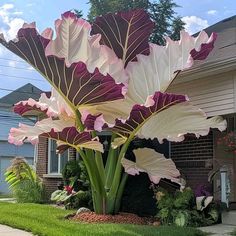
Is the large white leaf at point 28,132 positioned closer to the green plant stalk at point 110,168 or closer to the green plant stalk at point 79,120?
the green plant stalk at point 79,120

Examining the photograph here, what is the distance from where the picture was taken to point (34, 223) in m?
10.3

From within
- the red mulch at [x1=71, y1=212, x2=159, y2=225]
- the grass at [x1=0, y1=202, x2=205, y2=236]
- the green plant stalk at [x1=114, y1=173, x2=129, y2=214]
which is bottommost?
the grass at [x1=0, y1=202, x2=205, y2=236]

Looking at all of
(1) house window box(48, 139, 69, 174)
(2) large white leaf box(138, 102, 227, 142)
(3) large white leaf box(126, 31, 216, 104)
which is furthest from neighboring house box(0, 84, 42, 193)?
(2) large white leaf box(138, 102, 227, 142)

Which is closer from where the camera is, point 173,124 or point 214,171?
point 173,124

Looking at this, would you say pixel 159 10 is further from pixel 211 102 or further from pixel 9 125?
pixel 211 102

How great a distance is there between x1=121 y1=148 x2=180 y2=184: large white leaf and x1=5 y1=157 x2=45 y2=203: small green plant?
7.27 metres

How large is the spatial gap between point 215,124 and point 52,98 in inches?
158

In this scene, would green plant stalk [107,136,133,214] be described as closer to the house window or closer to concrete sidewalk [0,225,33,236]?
concrete sidewalk [0,225,33,236]

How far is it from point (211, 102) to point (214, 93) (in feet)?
0.73

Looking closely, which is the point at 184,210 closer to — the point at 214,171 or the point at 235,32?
the point at 214,171

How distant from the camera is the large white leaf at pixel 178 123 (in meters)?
10.3

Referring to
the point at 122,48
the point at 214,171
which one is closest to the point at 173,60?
the point at 122,48

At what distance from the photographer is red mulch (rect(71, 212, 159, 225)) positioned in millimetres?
10539

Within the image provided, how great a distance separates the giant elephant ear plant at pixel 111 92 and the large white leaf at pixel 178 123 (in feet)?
0.07
